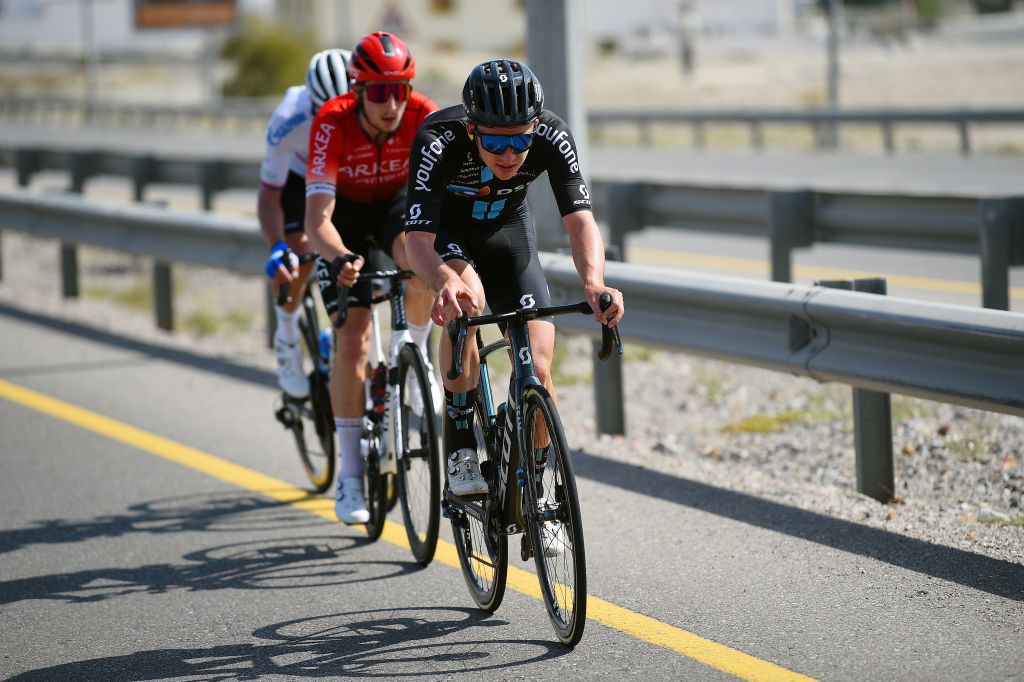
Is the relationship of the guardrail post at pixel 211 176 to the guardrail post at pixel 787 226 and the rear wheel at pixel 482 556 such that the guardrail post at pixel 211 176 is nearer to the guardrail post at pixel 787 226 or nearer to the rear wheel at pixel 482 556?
the guardrail post at pixel 787 226

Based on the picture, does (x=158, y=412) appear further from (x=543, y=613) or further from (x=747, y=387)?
(x=543, y=613)

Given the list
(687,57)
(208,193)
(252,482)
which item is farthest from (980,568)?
(687,57)

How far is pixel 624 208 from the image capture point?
12.4m

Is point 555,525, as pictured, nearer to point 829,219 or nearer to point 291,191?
point 291,191

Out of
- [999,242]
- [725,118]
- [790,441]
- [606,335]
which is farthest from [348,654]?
[725,118]

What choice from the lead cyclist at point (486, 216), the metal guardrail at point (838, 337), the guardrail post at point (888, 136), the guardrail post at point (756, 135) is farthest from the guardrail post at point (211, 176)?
the guardrail post at point (756, 135)

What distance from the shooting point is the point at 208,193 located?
52.2 feet

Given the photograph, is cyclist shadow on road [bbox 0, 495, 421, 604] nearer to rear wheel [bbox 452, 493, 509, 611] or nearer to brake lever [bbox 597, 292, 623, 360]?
rear wheel [bbox 452, 493, 509, 611]

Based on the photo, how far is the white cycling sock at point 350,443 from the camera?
638 cm

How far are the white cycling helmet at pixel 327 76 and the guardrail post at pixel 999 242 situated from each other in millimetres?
4053

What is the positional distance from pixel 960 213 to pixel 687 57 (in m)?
49.2

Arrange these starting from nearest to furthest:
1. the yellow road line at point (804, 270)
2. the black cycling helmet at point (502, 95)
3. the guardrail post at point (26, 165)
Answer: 1. the black cycling helmet at point (502, 95)
2. the yellow road line at point (804, 270)
3. the guardrail post at point (26, 165)

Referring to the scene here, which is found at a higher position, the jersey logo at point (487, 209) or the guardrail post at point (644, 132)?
the guardrail post at point (644, 132)

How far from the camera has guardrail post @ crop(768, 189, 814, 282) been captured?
10.8m
